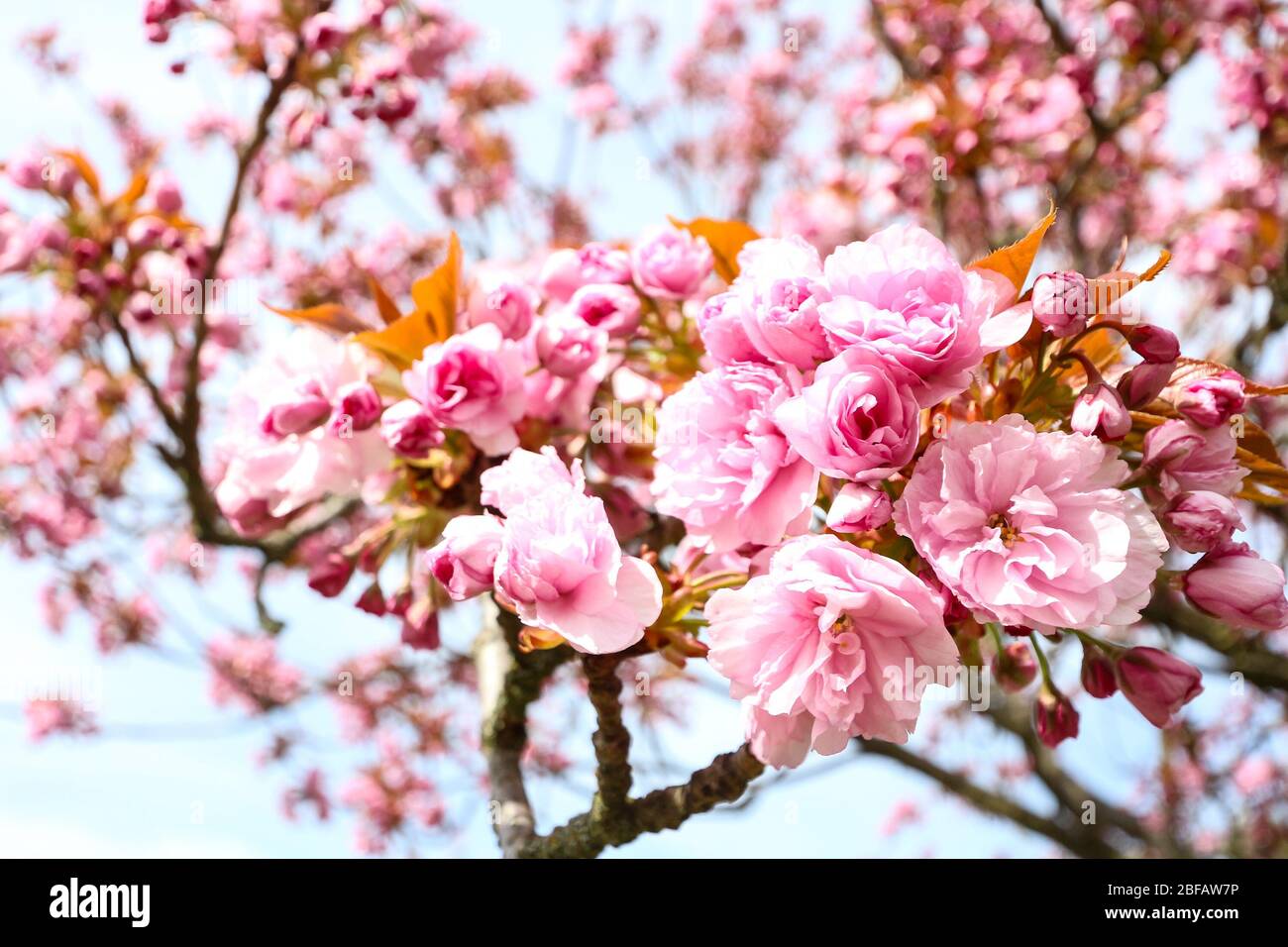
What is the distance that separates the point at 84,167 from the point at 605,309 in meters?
1.51

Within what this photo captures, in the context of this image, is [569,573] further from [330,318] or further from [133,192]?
[133,192]

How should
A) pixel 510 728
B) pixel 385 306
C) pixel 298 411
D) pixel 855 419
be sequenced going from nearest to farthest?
1. pixel 855 419
2. pixel 298 411
3. pixel 385 306
4. pixel 510 728

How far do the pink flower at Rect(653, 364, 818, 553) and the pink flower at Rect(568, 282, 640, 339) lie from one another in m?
0.36

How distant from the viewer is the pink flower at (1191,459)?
3.22 ft

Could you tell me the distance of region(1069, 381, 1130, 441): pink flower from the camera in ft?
3.07

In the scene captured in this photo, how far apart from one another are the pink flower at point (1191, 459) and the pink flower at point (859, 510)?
30cm

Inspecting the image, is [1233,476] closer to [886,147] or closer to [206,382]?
[886,147]

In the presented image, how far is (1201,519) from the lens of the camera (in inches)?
37.9

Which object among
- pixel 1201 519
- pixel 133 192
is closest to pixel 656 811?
pixel 1201 519

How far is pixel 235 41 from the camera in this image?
2.34 metres

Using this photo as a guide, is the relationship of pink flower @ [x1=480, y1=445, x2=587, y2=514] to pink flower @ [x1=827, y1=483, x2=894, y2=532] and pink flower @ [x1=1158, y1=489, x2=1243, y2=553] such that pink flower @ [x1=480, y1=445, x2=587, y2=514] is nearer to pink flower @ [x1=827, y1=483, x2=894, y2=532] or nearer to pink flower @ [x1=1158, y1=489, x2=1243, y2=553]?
pink flower @ [x1=827, y1=483, x2=894, y2=532]

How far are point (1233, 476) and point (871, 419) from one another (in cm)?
39
